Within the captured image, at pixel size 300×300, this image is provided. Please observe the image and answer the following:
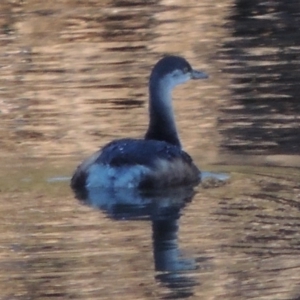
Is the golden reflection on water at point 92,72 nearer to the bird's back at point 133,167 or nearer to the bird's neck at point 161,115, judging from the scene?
the bird's neck at point 161,115

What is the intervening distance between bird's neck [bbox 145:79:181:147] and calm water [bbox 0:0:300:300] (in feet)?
1.43

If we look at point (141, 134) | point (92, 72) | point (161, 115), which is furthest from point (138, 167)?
point (92, 72)

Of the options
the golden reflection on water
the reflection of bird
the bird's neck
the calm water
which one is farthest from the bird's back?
the golden reflection on water

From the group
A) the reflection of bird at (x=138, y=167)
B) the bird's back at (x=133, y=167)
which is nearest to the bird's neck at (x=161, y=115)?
the reflection of bird at (x=138, y=167)

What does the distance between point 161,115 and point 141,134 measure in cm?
162

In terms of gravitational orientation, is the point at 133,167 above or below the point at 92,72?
above

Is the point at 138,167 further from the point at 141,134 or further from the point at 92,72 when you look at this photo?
the point at 92,72

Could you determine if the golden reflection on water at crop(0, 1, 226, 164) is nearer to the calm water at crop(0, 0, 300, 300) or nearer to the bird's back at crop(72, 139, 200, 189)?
the calm water at crop(0, 0, 300, 300)

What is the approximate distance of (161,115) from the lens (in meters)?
11.7

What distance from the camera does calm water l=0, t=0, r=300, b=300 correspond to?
26.1ft

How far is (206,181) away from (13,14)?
43.7 feet

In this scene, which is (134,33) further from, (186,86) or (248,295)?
(248,295)

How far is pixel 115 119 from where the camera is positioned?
547 inches

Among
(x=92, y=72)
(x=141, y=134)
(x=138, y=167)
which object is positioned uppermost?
(x=138, y=167)
